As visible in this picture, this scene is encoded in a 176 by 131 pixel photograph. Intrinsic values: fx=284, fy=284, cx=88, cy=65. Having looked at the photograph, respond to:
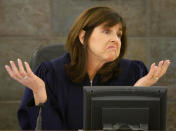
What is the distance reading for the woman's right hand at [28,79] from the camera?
1.30m

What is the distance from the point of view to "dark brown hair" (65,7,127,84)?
1.66 m

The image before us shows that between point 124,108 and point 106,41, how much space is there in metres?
0.60

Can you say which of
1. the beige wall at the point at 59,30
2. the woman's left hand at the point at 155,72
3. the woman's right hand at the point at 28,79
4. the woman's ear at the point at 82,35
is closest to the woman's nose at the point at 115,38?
the woman's ear at the point at 82,35

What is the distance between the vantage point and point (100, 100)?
1.15m

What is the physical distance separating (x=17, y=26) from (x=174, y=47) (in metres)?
1.63

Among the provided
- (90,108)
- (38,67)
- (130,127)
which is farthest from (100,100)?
(38,67)

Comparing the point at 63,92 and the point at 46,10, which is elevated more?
the point at 46,10

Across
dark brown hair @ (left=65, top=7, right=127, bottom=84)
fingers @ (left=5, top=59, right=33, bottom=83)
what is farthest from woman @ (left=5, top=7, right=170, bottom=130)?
fingers @ (left=5, top=59, right=33, bottom=83)

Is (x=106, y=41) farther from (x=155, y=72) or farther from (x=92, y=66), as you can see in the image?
(x=155, y=72)

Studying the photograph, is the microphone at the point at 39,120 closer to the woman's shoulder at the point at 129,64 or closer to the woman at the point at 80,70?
the woman at the point at 80,70

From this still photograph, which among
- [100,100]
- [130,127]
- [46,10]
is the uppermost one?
[46,10]

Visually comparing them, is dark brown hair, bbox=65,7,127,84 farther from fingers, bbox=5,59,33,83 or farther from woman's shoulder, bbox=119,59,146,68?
fingers, bbox=5,59,33,83

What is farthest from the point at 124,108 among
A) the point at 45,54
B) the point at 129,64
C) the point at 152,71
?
the point at 45,54

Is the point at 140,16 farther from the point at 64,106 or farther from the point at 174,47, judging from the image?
the point at 64,106
